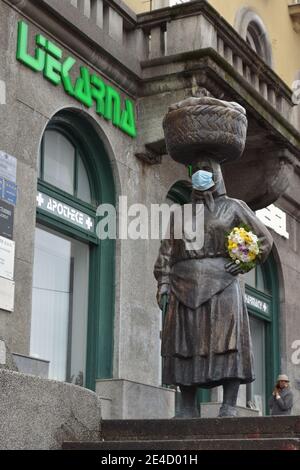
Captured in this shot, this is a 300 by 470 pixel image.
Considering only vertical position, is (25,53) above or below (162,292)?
above

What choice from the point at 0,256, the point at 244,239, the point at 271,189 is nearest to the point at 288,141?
the point at 271,189

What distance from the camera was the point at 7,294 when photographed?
12.1m

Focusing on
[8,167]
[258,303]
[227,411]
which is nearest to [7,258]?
[8,167]

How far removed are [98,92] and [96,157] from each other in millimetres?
885

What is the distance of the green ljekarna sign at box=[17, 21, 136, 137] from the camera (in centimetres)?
1310

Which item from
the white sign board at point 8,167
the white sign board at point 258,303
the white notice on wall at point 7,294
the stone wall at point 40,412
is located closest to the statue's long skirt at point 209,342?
the stone wall at point 40,412

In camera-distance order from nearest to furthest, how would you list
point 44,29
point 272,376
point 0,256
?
point 0,256
point 44,29
point 272,376

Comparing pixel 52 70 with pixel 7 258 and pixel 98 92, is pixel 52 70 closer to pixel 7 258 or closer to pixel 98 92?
pixel 98 92

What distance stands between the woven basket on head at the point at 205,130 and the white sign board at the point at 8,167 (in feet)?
10.4

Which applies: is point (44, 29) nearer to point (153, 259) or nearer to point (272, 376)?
point (153, 259)

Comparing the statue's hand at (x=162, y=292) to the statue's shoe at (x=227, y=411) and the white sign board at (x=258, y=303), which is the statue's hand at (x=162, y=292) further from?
the white sign board at (x=258, y=303)

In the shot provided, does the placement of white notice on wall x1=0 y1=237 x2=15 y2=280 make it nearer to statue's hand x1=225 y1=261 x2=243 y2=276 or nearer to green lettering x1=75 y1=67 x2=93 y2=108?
green lettering x1=75 y1=67 x2=93 y2=108

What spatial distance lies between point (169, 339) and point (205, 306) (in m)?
0.43

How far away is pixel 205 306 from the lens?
9.14m
